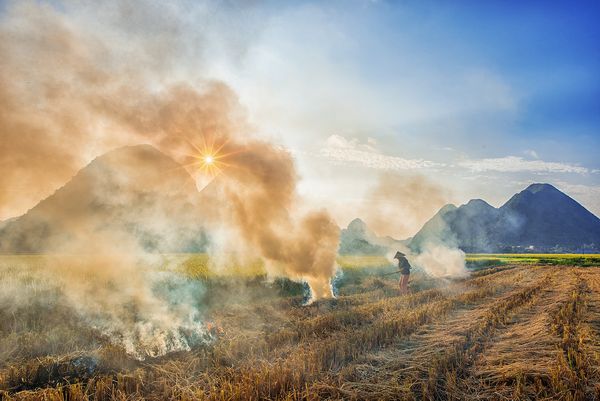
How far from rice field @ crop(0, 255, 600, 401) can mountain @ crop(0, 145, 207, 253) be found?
9.50 m

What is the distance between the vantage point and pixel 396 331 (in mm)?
8734

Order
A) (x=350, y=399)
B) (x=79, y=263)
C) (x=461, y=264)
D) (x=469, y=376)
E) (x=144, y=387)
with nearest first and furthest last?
(x=350, y=399)
(x=144, y=387)
(x=469, y=376)
(x=79, y=263)
(x=461, y=264)

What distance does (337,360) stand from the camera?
658cm

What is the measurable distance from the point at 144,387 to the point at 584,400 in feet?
21.7

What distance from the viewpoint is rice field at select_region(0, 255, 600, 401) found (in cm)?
517

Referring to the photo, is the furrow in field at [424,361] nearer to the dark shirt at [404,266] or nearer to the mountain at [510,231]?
the dark shirt at [404,266]

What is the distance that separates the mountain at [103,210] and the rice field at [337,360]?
9.50 m

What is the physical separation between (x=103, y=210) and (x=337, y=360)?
18.1 metres

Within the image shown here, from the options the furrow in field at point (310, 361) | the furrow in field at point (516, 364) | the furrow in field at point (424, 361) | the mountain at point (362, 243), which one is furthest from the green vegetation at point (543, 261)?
the furrow in field at point (310, 361)

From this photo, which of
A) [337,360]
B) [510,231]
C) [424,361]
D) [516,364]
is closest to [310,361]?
[337,360]

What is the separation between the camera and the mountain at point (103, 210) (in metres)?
18.7

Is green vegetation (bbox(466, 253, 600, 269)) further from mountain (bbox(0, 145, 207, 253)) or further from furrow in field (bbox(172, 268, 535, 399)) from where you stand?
furrow in field (bbox(172, 268, 535, 399))

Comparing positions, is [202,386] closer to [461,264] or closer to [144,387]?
[144,387]

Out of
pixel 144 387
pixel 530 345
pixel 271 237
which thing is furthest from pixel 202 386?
pixel 271 237
